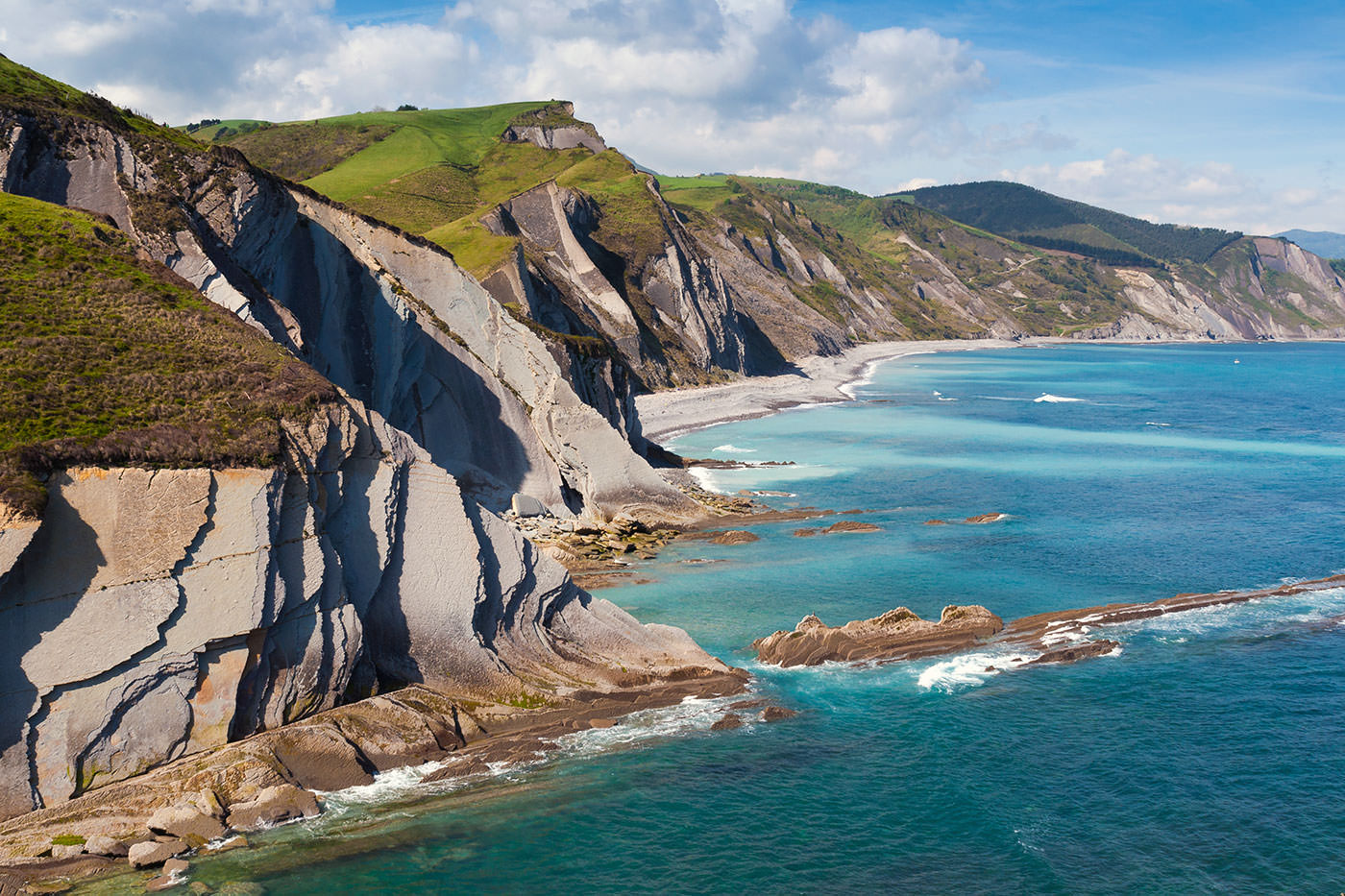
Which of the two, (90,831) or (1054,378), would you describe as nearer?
(90,831)

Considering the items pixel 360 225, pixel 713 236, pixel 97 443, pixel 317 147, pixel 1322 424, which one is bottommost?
pixel 1322 424

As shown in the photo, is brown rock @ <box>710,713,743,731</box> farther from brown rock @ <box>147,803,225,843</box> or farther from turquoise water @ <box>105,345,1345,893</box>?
brown rock @ <box>147,803,225,843</box>

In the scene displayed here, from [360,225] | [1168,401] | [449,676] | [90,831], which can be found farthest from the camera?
[1168,401]

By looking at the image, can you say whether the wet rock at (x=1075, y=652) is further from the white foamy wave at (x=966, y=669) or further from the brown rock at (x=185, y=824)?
the brown rock at (x=185, y=824)

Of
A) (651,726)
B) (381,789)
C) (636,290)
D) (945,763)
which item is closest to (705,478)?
(651,726)

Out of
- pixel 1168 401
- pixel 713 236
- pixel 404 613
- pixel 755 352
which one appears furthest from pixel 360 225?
pixel 713 236

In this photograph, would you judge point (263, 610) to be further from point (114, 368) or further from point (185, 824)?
point (114, 368)

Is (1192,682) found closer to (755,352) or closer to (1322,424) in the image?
(1322,424)
